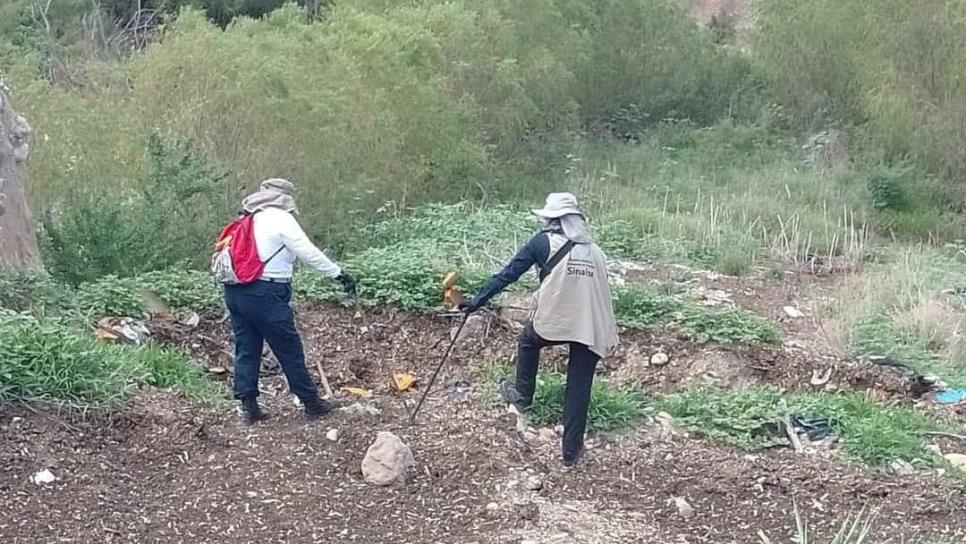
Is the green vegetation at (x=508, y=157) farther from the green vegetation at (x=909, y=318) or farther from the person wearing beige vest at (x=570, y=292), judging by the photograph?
the person wearing beige vest at (x=570, y=292)

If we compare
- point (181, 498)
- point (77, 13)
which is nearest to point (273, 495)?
point (181, 498)

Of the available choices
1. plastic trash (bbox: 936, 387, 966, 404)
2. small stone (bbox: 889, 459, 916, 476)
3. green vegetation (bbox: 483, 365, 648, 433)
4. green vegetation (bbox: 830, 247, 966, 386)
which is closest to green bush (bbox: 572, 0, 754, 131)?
green vegetation (bbox: 830, 247, 966, 386)

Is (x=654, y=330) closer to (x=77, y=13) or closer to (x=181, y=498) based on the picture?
(x=181, y=498)

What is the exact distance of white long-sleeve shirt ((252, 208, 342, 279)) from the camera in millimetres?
6465

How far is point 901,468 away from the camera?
22.7 feet

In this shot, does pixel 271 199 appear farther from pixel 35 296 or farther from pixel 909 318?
pixel 909 318

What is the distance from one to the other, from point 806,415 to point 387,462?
9.06 feet

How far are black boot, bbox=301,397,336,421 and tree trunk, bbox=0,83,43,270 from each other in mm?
2939

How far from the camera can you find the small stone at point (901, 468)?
6883 mm

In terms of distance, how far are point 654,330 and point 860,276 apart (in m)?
4.29

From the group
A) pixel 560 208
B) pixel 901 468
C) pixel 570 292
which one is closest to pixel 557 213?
pixel 560 208

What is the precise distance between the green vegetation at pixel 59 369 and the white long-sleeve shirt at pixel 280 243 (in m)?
1.08

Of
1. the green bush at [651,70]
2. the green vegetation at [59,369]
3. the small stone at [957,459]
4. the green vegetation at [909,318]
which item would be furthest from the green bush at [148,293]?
the green bush at [651,70]

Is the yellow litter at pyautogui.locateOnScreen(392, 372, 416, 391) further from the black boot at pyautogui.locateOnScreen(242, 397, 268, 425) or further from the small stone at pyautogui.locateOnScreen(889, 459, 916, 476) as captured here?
the small stone at pyautogui.locateOnScreen(889, 459, 916, 476)
